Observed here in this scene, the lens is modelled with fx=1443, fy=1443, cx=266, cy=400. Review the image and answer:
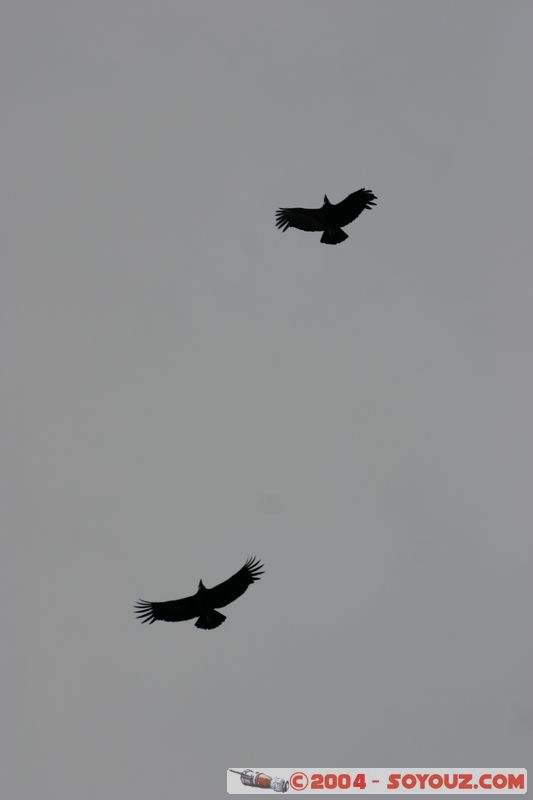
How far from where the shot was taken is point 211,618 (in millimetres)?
29953

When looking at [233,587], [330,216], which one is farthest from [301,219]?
[233,587]

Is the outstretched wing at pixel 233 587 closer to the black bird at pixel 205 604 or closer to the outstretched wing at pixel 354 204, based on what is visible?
the black bird at pixel 205 604

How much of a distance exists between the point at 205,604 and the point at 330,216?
8520mm

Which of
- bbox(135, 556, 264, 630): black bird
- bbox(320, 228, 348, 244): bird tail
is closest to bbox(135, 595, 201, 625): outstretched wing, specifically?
bbox(135, 556, 264, 630): black bird

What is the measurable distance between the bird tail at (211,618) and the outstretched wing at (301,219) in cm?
816

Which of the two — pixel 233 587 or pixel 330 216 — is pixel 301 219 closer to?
pixel 330 216

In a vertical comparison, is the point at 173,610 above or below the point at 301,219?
below

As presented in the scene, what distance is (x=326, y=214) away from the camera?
3028cm

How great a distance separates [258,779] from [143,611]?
14.1m

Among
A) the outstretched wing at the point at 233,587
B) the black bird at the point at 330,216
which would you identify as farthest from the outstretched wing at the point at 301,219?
the outstretched wing at the point at 233,587

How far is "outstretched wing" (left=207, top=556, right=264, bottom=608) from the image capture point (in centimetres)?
2994

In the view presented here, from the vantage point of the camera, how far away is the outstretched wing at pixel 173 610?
97.9 ft

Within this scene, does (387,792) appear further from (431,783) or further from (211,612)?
(211,612)

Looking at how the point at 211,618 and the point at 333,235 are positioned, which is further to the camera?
the point at 333,235
